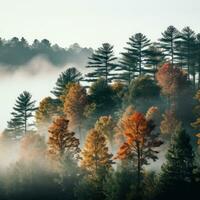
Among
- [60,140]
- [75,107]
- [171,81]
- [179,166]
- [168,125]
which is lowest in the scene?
[179,166]

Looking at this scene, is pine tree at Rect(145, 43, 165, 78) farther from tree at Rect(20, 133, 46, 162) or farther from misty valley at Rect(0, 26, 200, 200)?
tree at Rect(20, 133, 46, 162)

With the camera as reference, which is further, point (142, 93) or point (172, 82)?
point (142, 93)

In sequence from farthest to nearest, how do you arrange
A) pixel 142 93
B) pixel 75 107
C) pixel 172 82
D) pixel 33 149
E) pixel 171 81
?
1. pixel 142 93
2. pixel 75 107
3. pixel 171 81
4. pixel 172 82
5. pixel 33 149

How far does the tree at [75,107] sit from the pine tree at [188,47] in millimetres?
26992

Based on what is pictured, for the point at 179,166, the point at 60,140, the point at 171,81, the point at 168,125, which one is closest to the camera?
the point at 179,166

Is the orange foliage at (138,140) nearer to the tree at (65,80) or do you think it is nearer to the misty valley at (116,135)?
the misty valley at (116,135)

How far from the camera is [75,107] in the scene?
120 m

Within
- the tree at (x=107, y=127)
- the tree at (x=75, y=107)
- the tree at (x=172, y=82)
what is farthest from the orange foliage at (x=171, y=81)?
the tree at (x=75, y=107)

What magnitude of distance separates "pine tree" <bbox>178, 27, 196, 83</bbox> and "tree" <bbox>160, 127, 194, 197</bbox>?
52.5 meters

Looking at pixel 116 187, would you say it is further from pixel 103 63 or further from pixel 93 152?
pixel 103 63

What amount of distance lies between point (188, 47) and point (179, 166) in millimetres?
54974

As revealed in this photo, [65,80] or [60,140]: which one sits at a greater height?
[65,80]

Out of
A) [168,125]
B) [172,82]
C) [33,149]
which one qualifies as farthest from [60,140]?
[172,82]

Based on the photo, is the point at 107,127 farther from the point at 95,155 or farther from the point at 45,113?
the point at 45,113
